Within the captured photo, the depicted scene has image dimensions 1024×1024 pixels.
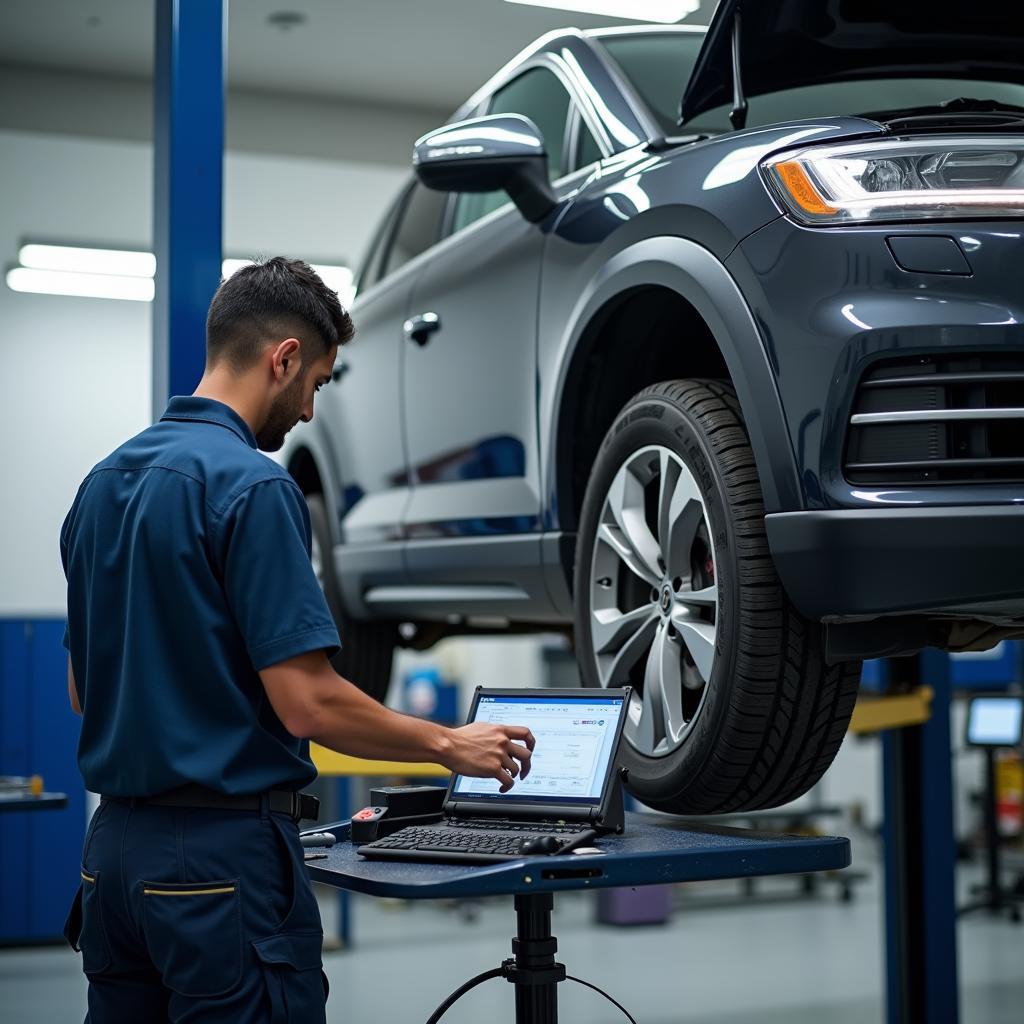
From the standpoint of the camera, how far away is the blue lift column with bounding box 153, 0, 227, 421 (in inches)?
102

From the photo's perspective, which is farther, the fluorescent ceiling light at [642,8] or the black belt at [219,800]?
the fluorescent ceiling light at [642,8]

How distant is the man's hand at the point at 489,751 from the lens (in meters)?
1.83

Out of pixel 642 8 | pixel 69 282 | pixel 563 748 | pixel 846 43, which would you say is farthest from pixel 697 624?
pixel 69 282

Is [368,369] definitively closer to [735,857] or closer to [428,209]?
[428,209]

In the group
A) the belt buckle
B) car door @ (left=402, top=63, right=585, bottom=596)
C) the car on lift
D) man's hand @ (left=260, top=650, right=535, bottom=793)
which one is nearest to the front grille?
the car on lift

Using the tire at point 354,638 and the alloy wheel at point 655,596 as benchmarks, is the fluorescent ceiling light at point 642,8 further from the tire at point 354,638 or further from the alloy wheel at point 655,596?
the alloy wheel at point 655,596

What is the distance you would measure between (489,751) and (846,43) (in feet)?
4.38

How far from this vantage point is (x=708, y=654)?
212 cm

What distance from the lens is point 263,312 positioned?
1867 millimetres

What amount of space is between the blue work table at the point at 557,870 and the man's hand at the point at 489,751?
0.12 metres

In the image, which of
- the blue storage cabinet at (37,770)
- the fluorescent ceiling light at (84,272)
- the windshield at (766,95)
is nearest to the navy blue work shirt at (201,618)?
the windshield at (766,95)

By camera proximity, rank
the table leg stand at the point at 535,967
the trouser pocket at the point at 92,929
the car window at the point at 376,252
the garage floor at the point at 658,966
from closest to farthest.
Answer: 1. the trouser pocket at the point at 92,929
2. the table leg stand at the point at 535,967
3. the car window at the point at 376,252
4. the garage floor at the point at 658,966

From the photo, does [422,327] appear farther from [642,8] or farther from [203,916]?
[642,8]

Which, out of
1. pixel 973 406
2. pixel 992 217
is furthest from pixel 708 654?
pixel 992 217
